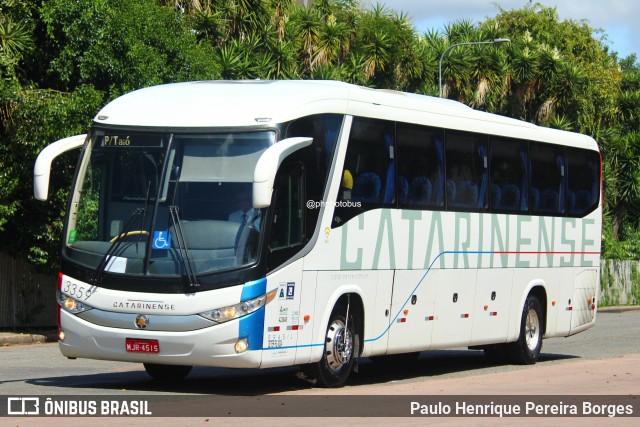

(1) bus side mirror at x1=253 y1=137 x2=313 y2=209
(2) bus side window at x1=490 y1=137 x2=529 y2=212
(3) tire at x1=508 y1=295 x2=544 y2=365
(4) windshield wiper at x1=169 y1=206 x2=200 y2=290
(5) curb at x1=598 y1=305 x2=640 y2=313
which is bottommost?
(5) curb at x1=598 y1=305 x2=640 y2=313

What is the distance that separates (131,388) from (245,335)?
6.33 feet

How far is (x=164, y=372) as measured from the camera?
14711 mm

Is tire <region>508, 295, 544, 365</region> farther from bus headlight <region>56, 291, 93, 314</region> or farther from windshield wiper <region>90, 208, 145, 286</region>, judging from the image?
bus headlight <region>56, 291, 93, 314</region>

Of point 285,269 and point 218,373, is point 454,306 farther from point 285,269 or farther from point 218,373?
point 285,269

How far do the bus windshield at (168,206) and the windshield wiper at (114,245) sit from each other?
1 cm

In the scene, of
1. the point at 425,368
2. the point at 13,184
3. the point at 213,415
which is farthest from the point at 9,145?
the point at 213,415

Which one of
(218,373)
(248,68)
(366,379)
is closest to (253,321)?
(218,373)

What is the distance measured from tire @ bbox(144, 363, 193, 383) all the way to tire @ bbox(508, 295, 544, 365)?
6243 mm

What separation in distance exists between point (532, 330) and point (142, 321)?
8508 millimetres

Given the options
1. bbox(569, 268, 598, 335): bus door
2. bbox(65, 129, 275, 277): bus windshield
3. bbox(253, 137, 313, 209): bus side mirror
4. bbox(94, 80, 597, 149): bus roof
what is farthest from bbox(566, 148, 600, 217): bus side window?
bbox(253, 137, 313, 209): bus side mirror

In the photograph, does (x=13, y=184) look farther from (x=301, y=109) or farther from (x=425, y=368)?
(x=301, y=109)

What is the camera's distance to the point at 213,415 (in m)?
10.9

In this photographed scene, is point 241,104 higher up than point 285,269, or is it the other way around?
point 241,104

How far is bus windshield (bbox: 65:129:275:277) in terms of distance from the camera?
1265 centimetres
